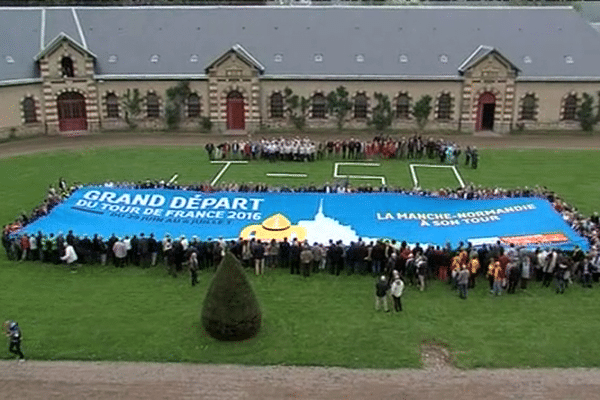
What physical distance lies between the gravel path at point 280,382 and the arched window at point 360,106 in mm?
33068

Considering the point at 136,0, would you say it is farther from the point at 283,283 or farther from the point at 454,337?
the point at 454,337

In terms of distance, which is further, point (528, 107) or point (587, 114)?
point (528, 107)

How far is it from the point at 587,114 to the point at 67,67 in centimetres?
3734

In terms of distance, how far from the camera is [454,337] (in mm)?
21969

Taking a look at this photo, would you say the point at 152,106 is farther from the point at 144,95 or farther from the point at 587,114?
the point at 587,114

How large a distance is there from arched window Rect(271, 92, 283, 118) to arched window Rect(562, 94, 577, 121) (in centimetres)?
2061

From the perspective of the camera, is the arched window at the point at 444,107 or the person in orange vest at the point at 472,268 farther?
the arched window at the point at 444,107

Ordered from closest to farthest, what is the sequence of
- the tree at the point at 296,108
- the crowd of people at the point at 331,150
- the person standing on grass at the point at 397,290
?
the person standing on grass at the point at 397,290 → the crowd of people at the point at 331,150 → the tree at the point at 296,108

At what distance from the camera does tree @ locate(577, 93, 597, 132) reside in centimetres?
5068

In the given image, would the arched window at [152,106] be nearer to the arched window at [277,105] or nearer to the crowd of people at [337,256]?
the arched window at [277,105]

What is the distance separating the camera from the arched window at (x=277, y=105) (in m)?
52.1

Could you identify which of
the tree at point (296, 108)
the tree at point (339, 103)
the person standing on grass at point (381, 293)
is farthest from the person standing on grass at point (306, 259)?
the tree at point (296, 108)

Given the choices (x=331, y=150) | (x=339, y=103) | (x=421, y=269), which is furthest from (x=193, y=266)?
(x=339, y=103)

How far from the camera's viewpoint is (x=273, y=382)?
19.5m
